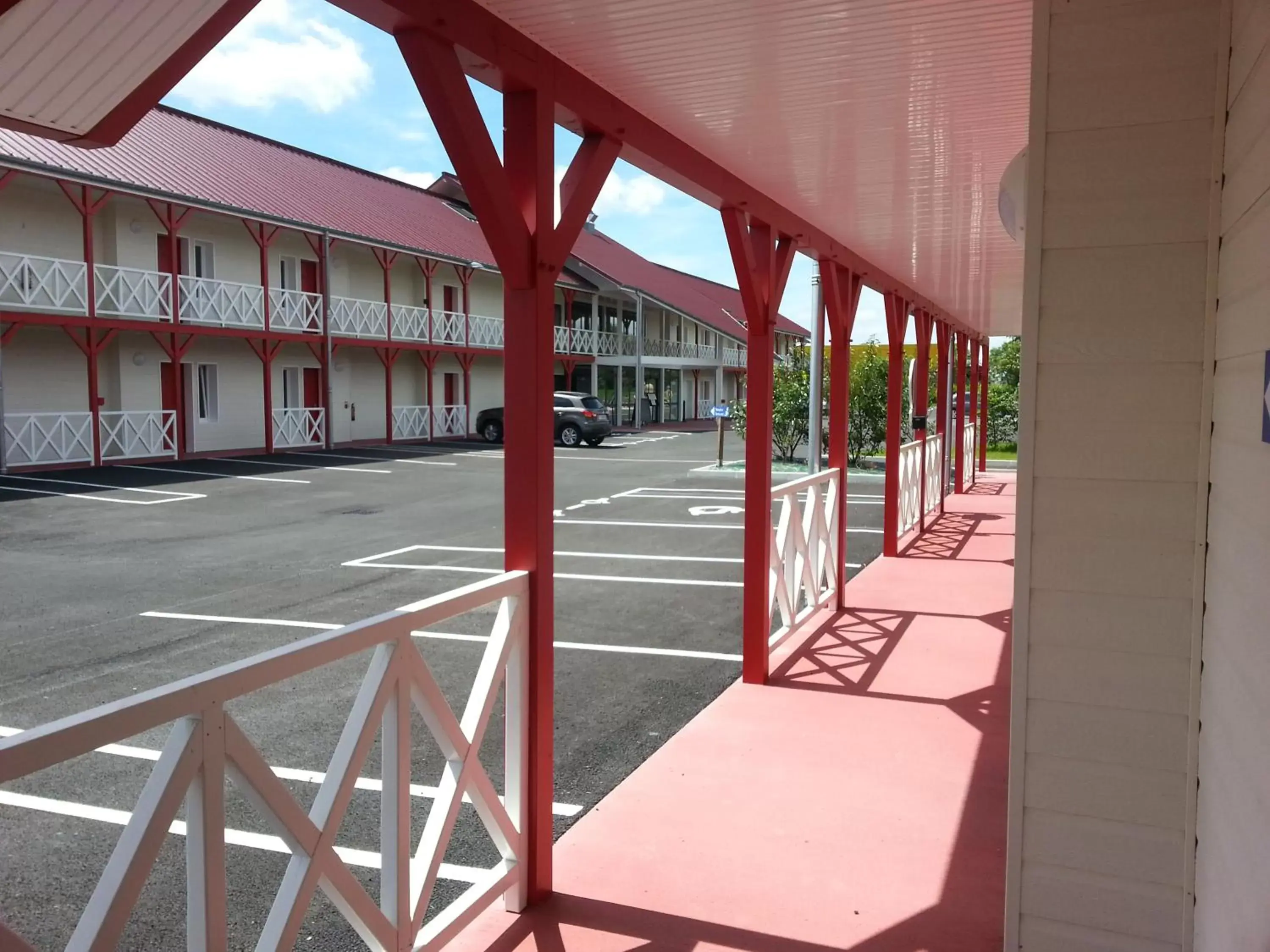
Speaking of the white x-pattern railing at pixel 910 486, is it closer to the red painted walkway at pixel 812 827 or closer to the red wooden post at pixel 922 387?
the red wooden post at pixel 922 387

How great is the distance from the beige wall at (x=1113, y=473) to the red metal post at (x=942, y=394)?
1081 cm

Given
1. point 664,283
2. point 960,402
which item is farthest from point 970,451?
point 664,283

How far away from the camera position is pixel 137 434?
19.5 m

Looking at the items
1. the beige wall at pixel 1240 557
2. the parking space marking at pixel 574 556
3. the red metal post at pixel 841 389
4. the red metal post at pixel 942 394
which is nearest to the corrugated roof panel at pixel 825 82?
the beige wall at pixel 1240 557

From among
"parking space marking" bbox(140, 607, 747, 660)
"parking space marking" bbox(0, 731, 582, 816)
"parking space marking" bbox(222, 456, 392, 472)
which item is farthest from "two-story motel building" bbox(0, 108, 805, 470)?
"parking space marking" bbox(0, 731, 582, 816)

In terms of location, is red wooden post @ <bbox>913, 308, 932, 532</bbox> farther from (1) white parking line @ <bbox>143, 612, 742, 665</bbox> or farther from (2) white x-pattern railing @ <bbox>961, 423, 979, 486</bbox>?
(2) white x-pattern railing @ <bbox>961, 423, 979, 486</bbox>

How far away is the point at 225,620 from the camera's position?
7.43 metres

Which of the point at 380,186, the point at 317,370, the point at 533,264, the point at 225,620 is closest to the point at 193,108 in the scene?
the point at 380,186

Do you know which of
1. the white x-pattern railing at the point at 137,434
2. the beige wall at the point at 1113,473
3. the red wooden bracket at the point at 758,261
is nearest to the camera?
→ the beige wall at the point at 1113,473

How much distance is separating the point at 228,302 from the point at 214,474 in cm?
476

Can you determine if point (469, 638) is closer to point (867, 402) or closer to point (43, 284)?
point (43, 284)

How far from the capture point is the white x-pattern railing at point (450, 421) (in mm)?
28078

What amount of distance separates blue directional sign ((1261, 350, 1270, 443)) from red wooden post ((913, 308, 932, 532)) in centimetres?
976

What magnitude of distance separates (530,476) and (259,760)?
4.39 feet
